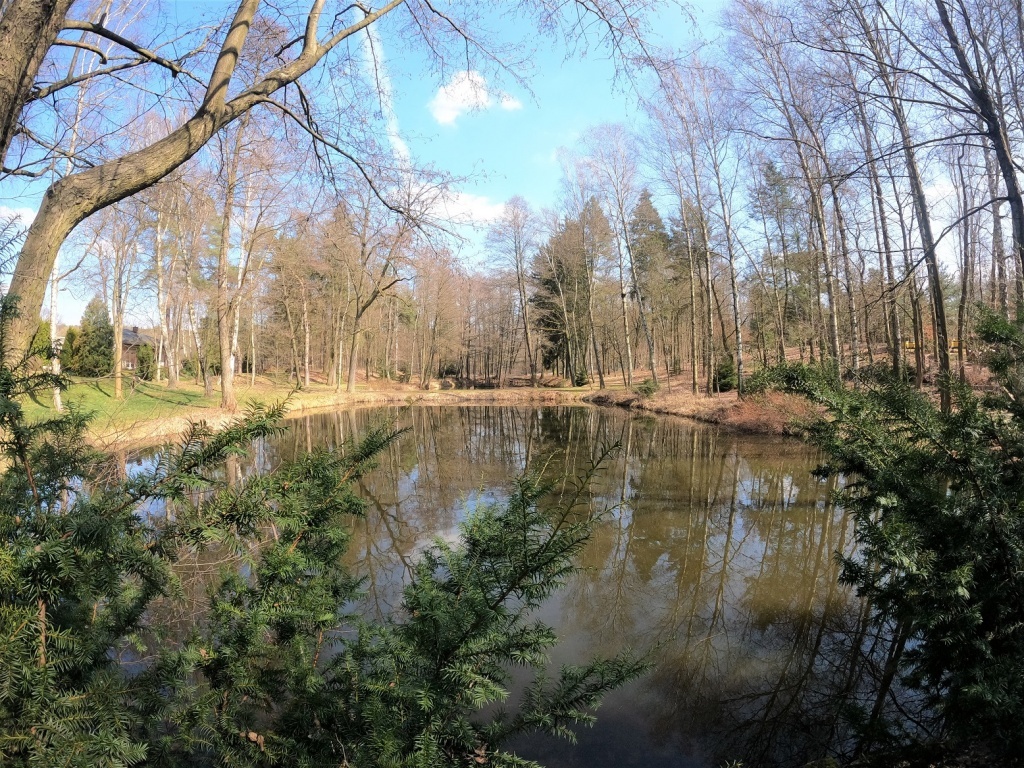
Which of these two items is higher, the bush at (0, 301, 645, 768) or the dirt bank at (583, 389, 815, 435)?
the bush at (0, 301, 645, 768)

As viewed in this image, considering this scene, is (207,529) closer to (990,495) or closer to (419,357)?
(990,495)

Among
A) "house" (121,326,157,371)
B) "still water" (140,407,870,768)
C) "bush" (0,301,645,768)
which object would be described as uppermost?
"house" (121,326,157,371)

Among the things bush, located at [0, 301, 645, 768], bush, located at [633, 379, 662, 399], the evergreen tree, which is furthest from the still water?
the evergreen tree

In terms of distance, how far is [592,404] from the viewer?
33031 millimetres

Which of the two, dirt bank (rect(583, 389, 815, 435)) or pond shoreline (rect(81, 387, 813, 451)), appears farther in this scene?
dirt bank (rect(583, 389, 815, 435))

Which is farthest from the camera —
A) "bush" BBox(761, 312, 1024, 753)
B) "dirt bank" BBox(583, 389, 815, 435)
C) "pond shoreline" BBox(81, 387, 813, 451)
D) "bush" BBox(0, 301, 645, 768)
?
"dirt bank" BBox(583, 389, 815, 435)

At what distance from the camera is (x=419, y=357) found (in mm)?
56375

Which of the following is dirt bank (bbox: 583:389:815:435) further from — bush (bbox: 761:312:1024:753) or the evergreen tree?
the evergreen tree

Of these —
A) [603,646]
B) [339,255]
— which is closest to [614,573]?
[603,646]

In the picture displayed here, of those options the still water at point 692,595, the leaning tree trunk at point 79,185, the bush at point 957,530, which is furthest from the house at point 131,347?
the bush at point 957,530

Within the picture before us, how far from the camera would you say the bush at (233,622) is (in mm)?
1574

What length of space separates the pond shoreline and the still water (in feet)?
5.26

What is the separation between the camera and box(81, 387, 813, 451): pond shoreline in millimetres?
11422

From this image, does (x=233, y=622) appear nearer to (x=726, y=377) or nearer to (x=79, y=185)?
(x=79, y=185)
